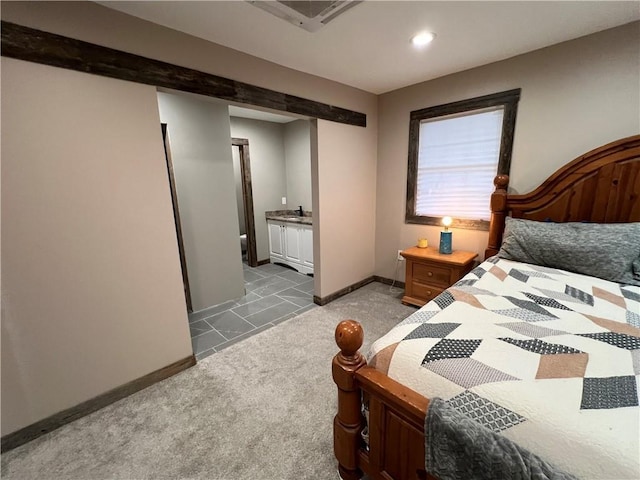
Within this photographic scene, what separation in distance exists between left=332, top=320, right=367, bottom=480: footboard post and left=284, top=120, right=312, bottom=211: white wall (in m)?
3.81

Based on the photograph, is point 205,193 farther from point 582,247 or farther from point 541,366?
point 582,247

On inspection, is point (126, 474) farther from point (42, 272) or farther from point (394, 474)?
point (394, 474)

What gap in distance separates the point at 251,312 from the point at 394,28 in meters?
2.86

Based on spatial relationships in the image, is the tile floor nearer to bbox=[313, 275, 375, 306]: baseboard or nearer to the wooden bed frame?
bbox=[313, 275, 375, 306]: baseboard

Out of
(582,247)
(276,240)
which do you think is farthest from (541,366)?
(276,240)

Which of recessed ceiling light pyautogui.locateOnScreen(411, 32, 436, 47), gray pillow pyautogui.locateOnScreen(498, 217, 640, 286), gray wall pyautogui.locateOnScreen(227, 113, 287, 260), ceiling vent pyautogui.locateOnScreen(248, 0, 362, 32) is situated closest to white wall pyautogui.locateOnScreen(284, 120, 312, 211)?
gray wall pyautogui.locateOnScreen(227, 113, 287, 260)

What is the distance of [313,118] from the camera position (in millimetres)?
2705

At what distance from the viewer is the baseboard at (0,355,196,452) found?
4.89ft

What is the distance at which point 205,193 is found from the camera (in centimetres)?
292

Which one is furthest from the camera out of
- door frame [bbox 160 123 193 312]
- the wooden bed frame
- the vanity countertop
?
the vanity countertop

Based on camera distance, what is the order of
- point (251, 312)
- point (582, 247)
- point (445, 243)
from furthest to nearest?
point (251, 312), point (445, 243), point (582, 247)

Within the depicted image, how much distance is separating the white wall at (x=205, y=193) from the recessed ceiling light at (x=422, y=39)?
2016 millimetres

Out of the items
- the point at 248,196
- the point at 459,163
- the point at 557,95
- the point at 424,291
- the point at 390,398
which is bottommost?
the point at 424,291

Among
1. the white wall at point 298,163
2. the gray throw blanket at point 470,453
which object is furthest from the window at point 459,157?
the gray throw blanket at point 470,453
